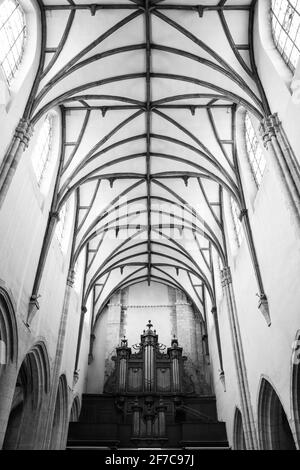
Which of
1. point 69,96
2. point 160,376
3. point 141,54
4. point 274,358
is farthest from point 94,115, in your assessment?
point 160,376

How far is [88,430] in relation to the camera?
19.5 meters

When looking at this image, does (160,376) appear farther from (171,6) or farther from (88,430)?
(171,6)

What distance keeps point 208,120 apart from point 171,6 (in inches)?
198

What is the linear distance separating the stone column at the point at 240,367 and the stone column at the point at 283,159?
26.6 feet

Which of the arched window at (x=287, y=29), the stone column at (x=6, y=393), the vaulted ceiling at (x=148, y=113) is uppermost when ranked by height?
the vaulted ceiling at (x=148, y=113)

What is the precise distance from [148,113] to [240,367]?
11454 millimetres

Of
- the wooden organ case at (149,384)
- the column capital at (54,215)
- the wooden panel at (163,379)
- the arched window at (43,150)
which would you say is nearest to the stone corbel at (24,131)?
the arched window at (43,150)

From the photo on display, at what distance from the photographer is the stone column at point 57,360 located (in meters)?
14.0

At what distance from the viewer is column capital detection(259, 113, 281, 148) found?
37.7ft

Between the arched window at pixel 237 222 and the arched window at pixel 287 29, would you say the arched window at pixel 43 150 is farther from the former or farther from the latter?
the arched window at pixel 287 29

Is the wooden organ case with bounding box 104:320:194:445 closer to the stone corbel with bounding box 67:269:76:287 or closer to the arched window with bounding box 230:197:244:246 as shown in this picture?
the stone corbel with bounding box 67:269:76:287

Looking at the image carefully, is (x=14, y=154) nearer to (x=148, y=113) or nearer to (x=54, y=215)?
(x=54, y=215)

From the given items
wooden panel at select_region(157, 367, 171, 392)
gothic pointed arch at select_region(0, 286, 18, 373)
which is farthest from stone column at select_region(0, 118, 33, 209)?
wooden panel at select_region(157, 367, 171, 392)

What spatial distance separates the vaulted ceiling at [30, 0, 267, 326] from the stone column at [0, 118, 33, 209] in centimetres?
123
